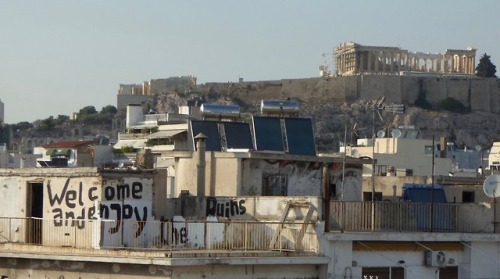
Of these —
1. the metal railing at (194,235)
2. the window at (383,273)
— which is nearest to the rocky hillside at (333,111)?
the window at (383,273)

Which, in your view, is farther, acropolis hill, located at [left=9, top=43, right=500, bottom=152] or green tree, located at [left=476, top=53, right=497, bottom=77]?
green tree, located at [left=476, top=53, right=497, bottom=77]

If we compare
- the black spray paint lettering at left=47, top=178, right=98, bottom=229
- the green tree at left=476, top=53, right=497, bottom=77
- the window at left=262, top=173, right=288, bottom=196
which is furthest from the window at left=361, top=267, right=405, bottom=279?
the green tree at left=476, top=53, right=497, bottom=77

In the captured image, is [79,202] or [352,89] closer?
[79,202]

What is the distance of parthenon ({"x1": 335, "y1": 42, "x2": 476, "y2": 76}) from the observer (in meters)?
144

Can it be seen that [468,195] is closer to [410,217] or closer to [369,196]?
[369,196]

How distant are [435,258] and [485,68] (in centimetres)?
12989

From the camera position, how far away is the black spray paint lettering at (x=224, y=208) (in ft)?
78.2

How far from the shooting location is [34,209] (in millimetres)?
24031

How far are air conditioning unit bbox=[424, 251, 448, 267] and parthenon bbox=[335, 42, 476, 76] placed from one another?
118 metres

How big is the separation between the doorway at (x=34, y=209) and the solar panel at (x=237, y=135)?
4976 mm

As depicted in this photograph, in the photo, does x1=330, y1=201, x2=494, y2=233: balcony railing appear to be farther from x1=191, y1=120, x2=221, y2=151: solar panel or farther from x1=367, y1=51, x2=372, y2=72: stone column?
x1=367, y1=51, x2=372, y2=72: stone column

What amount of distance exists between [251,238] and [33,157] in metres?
27.6

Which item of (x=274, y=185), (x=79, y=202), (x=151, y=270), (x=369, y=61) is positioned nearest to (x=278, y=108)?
(x=274, y=185)

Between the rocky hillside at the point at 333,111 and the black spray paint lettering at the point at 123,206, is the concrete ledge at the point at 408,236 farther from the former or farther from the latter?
the rocky hillside at the point at 333,111
